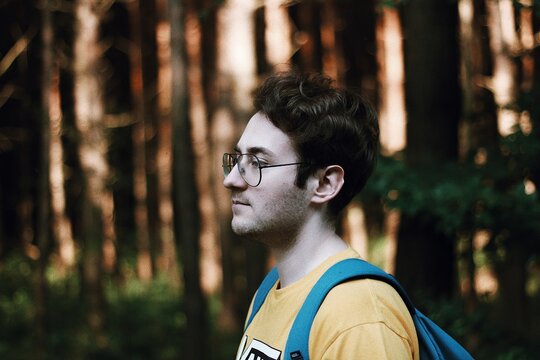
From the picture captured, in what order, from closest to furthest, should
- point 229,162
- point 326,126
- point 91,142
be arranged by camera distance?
point 326,126 → point 229,162 → point 91,142

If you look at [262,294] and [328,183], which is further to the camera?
[262,294]

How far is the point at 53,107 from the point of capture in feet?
51.5

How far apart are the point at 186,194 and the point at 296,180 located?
7.21 meters

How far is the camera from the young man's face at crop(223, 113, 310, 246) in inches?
83.5

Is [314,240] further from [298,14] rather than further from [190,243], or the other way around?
[298,14]

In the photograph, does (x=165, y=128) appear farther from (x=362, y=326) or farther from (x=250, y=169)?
(x=362, y=326)

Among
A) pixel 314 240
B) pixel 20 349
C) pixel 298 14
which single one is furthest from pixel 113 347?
pixel 298 14

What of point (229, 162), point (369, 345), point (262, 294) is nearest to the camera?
point (369, 345)

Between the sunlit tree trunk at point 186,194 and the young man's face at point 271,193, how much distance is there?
6.89m

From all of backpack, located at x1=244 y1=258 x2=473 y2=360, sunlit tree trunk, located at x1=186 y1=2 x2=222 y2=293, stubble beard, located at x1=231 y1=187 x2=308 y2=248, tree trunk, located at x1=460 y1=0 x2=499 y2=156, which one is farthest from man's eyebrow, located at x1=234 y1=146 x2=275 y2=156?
sunlit tree trunk, located at x1=186 y1=2 x2=222 y2=293

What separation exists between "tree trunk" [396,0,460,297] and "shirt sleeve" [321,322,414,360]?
4.26m

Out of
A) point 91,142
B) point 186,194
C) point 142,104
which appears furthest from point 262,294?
point 142,104

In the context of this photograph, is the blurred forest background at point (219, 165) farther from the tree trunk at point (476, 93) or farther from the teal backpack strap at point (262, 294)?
the teal backpack strap at point (262, 294)

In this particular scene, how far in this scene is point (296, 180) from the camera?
2.12 m
